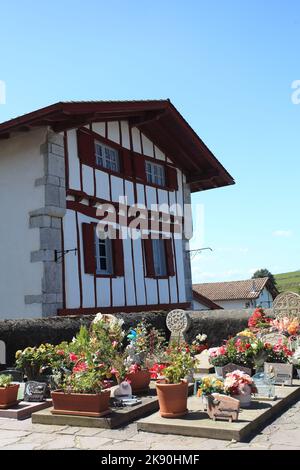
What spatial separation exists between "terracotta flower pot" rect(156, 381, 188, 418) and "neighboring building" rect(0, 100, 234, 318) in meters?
6.32

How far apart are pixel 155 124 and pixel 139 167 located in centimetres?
158

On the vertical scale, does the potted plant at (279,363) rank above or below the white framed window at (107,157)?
below

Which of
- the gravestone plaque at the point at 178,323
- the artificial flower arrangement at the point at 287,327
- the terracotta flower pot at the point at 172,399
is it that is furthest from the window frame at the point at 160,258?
the terracotta flower pot at the point at 172,399

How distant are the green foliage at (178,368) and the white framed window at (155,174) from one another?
34.0 feet

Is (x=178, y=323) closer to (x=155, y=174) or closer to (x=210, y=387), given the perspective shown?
(x=210, y=387)

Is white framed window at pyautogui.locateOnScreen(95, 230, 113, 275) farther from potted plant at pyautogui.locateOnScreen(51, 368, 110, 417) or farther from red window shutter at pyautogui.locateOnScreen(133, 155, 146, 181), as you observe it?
potted plant at pyautogui.locateOnScreen(51, 368, 110, 417)

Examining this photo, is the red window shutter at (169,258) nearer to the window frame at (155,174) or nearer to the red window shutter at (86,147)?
the window frame at (155,174)

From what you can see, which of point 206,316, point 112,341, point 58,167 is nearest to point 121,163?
point 58,167

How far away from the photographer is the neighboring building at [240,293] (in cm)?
4464

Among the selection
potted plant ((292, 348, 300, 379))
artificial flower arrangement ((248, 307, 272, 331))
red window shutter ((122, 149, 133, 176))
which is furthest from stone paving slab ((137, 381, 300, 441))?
red window shutter ((122, 149, 133, 176))

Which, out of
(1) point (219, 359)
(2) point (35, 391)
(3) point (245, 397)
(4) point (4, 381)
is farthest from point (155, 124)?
(3) point (245, 397)

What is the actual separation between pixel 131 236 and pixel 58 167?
3.35 meters

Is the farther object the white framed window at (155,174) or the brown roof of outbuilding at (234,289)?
the brown roof of outbuilding at (234,289)

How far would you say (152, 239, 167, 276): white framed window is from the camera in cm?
1588
